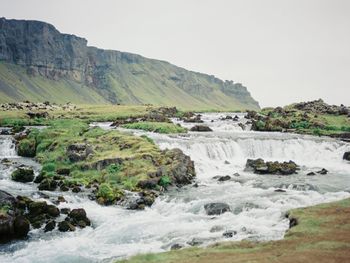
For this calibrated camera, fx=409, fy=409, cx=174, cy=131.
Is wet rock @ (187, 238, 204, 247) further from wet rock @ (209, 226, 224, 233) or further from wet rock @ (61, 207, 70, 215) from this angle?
wet rock @ (61, 207, 70, 215)

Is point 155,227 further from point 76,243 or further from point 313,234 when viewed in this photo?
point 313,234

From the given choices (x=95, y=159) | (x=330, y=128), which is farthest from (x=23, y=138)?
(x=330, y=128)

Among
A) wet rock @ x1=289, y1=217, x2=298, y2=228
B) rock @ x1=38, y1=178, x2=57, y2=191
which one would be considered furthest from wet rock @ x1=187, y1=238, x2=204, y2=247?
rock @ x1=38, y1=178, x2=57, y2=191

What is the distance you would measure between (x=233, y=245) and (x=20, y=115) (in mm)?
97883

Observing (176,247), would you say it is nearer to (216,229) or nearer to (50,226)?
(216,229)

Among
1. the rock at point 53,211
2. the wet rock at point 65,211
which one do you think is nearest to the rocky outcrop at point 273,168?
the wet rock at point 65,211

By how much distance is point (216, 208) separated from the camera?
30.4 metres

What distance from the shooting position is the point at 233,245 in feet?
67.2

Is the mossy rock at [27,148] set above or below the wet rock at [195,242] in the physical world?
above

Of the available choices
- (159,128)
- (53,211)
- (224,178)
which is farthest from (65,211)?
(159,128)

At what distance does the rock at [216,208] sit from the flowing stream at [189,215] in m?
0.58

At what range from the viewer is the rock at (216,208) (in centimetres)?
2998

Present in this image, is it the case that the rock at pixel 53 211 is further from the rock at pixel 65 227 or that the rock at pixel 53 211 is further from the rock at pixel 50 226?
the rock at pixel 65 227

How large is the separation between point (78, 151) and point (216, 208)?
22.4m
